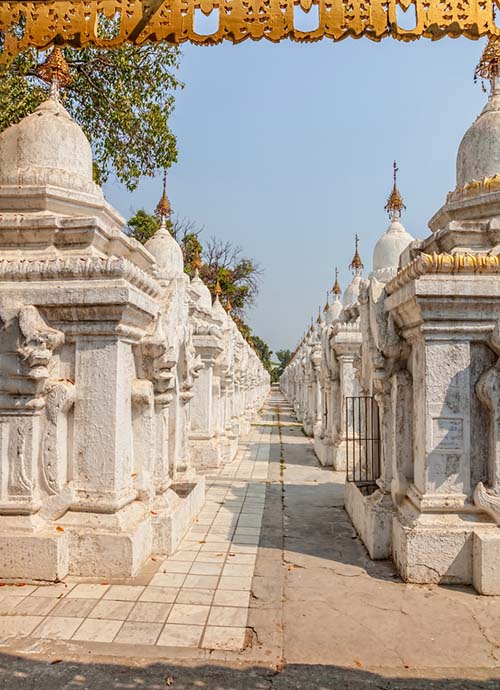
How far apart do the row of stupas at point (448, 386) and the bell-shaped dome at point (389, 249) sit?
388cm

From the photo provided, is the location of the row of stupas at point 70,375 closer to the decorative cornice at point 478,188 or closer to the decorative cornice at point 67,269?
the decorative cornice at point 67,269

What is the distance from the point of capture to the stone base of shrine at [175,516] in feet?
18.3

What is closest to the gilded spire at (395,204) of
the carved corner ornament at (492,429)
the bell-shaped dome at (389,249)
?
the bell-shaped dome at (389,249)

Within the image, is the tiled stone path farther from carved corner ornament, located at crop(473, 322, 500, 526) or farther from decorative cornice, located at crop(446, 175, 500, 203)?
decorative cornice, located at crop(446, 175, 500, 203)

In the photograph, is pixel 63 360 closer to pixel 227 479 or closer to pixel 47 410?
pixel 47 410

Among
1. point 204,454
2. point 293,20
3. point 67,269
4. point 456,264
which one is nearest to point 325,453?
point 204,454

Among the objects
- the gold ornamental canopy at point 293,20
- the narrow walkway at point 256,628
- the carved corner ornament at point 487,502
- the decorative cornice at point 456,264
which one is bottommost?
the narrow walkway at point 256,628

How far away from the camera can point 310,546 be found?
6.11 m

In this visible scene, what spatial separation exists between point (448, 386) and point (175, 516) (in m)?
2.99

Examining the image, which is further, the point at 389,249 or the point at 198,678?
A: the point at 389,249

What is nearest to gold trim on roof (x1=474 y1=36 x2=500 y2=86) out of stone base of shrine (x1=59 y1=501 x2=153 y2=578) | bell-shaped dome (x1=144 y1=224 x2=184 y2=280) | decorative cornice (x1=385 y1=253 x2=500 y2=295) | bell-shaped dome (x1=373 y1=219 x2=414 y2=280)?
decorative cornice (x1=385 y1=253 x2=500 y2=295)

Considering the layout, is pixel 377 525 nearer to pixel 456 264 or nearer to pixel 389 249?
pixel 456 264

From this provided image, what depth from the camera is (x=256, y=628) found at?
4020mm

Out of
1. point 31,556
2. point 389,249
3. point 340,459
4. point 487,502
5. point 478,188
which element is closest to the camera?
point 31,556
